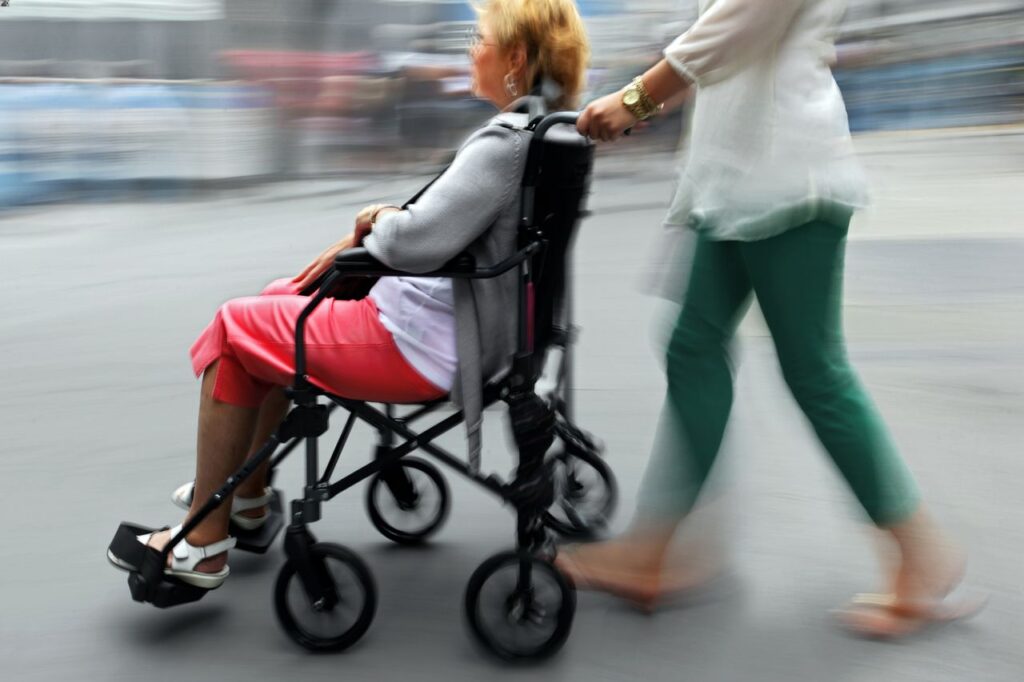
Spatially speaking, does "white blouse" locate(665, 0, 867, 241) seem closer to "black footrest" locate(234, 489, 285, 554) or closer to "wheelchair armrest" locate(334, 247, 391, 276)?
"wheelchair armrest" locate(334, 247, 391, 276)

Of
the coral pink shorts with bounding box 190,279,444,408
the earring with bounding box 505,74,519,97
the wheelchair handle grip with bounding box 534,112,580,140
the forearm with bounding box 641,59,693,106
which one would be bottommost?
the coral pink shorts with bounding box 190,279,444,408

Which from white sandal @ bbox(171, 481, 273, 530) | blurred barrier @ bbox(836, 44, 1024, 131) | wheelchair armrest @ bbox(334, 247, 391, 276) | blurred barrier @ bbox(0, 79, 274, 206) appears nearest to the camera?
wheelchair armrest @ bbox(334, 247, 391, 276)

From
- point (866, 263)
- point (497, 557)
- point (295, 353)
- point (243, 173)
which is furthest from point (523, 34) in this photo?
point (243, 173)

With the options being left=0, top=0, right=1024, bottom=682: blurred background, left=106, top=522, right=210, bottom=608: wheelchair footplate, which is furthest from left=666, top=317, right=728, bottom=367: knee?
left=106, top=522, right=210, bottom=608: wheelchair footplate

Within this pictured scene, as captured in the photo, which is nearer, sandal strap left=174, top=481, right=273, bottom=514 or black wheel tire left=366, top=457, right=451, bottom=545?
sandal strap left=174, top=481, right=273, bottom=514

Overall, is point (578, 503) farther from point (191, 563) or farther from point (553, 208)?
point (191, 563)

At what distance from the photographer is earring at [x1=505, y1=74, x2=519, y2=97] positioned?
292cm

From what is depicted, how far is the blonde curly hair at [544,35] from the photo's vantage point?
113 inches

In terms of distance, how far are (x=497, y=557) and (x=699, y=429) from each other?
585 mm

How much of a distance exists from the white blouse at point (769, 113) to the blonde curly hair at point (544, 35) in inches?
12.8

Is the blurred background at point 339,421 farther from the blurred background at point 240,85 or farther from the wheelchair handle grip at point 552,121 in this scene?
the wheelchair handle grip at point 552,121

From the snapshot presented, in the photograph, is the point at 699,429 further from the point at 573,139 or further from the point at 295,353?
the point at 295,353

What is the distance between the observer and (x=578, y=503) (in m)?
3.55

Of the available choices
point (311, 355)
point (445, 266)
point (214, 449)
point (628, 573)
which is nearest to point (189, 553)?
point (214, 449)
